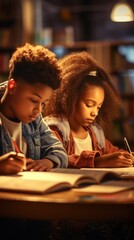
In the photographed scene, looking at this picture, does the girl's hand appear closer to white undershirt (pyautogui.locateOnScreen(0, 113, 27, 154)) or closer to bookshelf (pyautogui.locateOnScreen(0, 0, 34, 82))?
white undershirt (pyautogui.locateOnScreen(0, 113, 27, 154))

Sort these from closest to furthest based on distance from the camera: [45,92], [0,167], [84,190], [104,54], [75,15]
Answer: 1. [84,190]
2. [0,167]
3. [45,92]
4. [104,54]
5. [75,15]

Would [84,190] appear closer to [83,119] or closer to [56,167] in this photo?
[56,167]

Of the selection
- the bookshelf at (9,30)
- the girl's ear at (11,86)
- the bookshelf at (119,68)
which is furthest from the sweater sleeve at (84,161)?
the bookshelf at (9,30)

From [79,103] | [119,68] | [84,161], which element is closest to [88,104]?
[79,103]

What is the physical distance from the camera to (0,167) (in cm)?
150

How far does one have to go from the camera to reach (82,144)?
217 centimetres

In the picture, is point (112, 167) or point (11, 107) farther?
point (112, 167)

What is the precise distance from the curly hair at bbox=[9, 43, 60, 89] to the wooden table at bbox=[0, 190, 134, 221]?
1.85ft

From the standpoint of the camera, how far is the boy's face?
169 centimetres

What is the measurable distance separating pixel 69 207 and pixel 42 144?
667 mm

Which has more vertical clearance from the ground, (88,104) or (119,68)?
(119,68)

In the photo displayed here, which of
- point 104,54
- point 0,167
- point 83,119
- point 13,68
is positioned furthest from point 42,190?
point 104,54

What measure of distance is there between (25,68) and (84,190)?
1.81 feet

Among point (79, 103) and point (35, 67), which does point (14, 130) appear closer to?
point (35, 67)
